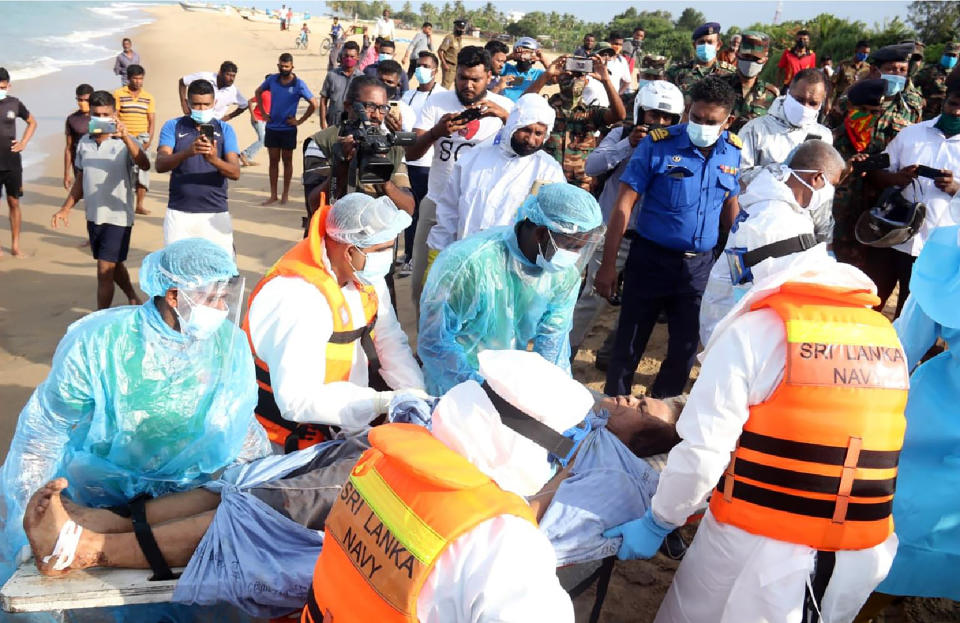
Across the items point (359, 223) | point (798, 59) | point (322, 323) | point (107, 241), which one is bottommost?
point (107, 241)

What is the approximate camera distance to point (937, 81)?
8023 mm

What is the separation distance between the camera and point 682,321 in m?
4.43

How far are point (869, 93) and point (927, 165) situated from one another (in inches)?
42.3

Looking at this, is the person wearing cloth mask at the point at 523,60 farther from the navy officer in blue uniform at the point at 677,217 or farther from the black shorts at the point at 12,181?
the black shorts at the point at 12,181

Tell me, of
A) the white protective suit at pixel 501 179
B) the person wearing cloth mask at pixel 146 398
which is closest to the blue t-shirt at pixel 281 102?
the white protective suit at pixel 501 179

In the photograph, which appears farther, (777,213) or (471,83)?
(471,83)

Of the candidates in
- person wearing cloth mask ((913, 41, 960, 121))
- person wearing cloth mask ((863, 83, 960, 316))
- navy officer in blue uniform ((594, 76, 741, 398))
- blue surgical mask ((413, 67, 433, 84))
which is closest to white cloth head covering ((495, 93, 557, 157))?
navy officer in blue uniform ((594, 76, 741, 398))

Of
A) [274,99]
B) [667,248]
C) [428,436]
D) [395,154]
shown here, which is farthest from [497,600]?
[274,99]

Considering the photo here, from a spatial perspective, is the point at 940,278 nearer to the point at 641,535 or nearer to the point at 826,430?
the point at 826,430

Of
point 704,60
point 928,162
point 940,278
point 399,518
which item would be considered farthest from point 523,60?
point 399,518

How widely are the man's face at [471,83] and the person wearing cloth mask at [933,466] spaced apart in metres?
3.55

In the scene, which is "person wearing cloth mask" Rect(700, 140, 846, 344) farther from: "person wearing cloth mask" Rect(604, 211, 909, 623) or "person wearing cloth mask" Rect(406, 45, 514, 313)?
"person wearing cloth mask" Rect(406, 45, 514, 313)

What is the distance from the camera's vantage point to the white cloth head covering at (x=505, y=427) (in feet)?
5.74

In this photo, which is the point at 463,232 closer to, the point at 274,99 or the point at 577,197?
the point at 577,197
